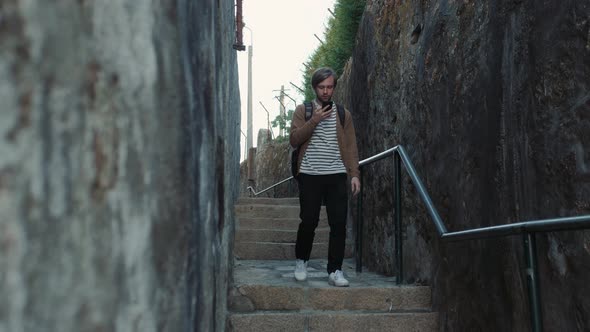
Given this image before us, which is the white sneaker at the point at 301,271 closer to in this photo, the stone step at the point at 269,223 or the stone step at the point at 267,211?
the stone step at the point at 269,223

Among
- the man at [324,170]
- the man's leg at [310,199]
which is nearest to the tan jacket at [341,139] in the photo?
the man at [324,170]

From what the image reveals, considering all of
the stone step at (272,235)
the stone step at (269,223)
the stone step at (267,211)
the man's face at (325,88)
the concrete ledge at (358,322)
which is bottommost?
the concrete ledge at (358,322)

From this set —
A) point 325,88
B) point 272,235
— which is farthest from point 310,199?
point 272,235

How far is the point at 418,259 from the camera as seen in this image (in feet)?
11.1

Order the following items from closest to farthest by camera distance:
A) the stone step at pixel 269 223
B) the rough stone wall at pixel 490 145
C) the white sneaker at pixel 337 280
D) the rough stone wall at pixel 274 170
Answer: the rough stone wall at pixel 490 145
the white sneaker at pixel 337 280
the stone step at pixel 269 223
the rough stone wall at pixel 274 170

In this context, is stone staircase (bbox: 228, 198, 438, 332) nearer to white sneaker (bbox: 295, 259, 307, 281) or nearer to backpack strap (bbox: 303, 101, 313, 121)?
white sneaker (bbox: 295, 259, 307, 281)

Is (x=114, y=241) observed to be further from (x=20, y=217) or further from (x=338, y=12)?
(x=338, y=12)

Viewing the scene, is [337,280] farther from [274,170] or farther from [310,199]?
[274,170]

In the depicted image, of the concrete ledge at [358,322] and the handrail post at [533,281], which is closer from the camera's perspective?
the handrail post at [533,281]

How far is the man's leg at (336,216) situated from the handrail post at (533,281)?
1.63 meters

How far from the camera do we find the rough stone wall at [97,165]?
66 cm

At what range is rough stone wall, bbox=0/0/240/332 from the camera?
0.66 m

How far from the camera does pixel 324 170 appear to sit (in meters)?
3.33

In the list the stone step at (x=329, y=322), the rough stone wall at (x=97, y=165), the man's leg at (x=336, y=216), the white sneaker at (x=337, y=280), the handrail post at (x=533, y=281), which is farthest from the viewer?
the man's leg at (x=336, y=216)
